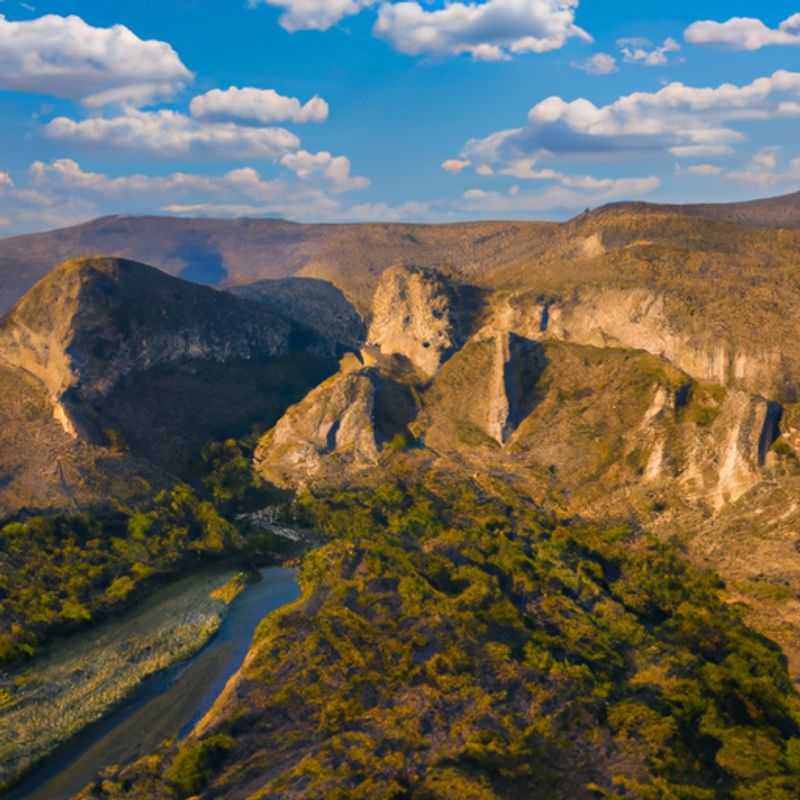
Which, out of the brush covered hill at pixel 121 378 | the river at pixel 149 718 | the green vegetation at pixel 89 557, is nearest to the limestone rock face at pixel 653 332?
the brush covered hill at pixel 121 378

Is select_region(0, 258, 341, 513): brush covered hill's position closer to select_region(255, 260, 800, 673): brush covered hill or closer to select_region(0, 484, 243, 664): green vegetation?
select_region(0, 484, 243, 664): green vegetation

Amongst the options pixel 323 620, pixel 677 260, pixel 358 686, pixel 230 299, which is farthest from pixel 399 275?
pixel 358 686

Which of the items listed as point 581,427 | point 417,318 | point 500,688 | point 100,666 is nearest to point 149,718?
point 100,666

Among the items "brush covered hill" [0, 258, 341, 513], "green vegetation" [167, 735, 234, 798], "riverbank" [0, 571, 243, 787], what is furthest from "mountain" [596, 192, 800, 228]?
"green vegetation" [167, 735, 234, 798]

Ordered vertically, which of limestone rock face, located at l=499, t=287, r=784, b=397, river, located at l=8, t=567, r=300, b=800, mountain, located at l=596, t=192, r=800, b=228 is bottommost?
river, located at l=8, t=567, r=300, b=800

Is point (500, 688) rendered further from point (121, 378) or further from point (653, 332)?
point (121, 378)
